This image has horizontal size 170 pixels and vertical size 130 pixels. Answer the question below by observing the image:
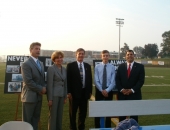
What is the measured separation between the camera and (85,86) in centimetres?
463

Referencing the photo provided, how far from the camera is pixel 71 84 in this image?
4.61 metres

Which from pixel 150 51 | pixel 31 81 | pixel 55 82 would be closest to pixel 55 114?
pixel 55 82

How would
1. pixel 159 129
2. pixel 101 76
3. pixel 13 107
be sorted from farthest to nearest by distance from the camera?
pixel 13 107 → pixel 101 76 → pixel 159 129

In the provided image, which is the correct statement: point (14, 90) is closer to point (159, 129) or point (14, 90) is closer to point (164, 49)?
point (159, 129)

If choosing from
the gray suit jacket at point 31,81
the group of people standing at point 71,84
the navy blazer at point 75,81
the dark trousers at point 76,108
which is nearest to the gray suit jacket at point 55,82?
the group of people standing at point 71,84

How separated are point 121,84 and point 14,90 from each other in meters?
2.89

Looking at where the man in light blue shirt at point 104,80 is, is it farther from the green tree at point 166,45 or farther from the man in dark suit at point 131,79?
the green tree at point 166,45

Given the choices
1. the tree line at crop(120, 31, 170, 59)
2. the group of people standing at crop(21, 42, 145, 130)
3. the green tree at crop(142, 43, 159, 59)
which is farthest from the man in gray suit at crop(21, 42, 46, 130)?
the green tree at crop(142, 43, 159, 59)

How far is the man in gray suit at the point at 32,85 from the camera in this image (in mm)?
3684

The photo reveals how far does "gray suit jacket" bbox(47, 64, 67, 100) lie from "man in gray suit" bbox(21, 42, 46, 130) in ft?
0.55

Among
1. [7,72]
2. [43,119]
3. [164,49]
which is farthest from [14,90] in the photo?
[164,49]

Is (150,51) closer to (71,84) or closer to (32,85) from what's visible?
(71,84)

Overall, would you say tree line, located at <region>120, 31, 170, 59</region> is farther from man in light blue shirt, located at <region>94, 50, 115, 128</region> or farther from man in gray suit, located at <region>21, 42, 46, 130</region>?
man in gray suit, located at <region>21, 42, 46, 130</region>

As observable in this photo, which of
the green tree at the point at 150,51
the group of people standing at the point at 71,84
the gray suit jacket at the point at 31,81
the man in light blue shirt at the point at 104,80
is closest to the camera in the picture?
the gray suit jacket at the point at 31,81
